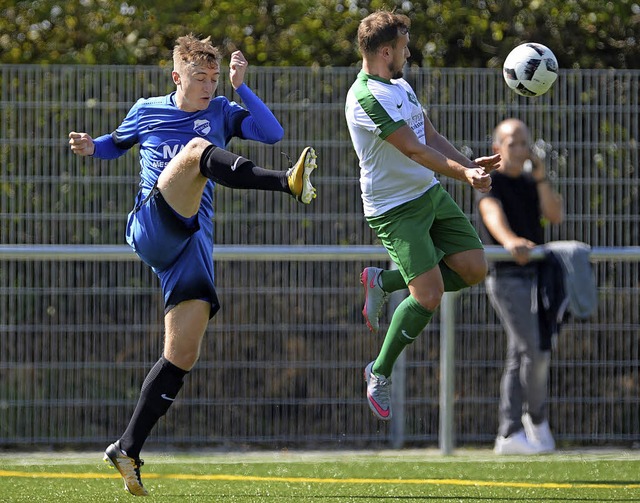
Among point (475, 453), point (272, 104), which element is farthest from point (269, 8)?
point (475, 453)

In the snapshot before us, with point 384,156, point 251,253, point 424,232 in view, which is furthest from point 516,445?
point 384,156

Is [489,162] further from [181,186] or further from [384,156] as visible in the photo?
[181,186]

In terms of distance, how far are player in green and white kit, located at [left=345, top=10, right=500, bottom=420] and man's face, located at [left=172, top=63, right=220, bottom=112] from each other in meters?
0.71

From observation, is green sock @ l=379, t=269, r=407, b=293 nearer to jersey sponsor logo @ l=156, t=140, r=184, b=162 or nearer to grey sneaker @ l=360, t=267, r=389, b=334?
grey sneaker @ l=360, t=267, r=389, b=334

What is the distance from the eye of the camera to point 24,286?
9031 mm

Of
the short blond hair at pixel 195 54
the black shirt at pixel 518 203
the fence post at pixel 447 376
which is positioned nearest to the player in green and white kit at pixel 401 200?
the short blond hair at pixel 195 54

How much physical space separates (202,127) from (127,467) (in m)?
1.62

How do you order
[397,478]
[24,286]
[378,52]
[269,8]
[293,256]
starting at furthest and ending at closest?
[269,8], [24,286], [293,256], [397,478], [378,52]

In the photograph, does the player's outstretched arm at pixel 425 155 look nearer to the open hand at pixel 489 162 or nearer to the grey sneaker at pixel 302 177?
the open hand at pixel 489 162

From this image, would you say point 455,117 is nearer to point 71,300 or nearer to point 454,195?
point 454,195

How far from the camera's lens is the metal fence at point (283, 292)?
9.04 m

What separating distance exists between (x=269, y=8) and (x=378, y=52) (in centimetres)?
417

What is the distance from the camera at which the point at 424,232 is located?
6719 mm

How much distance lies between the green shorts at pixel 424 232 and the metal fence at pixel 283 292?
2126mm
